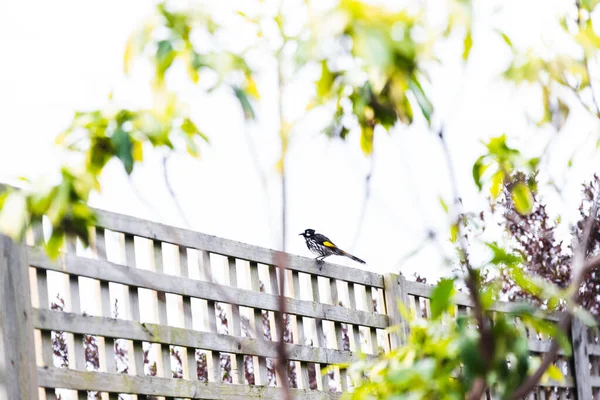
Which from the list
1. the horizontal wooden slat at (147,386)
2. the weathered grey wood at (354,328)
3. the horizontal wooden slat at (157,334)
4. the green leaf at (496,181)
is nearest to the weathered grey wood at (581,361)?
the weathered grey wood at (354,328)

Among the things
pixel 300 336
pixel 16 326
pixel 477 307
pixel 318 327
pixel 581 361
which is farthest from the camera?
pixel 581 361

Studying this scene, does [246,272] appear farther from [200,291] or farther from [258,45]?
[258,45]

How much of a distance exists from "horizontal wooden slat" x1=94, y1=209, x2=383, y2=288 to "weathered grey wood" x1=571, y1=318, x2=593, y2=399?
1855 mm

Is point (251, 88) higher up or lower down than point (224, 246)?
lower down

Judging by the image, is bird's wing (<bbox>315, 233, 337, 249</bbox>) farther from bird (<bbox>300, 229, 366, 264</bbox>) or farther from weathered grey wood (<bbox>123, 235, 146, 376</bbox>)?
weathered grey wood (<bbox>123, 235, 146, 376</bbox>)

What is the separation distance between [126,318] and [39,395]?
48 centimetres

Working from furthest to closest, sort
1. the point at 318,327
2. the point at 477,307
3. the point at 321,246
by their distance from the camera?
the point at 321,246 → the point at 318,327 → the point at 477,307

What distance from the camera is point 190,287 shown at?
3.64 m

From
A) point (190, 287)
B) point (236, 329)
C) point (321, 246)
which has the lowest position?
point (236, 329)

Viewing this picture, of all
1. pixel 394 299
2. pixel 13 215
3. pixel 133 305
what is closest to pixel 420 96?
pixel 13 215

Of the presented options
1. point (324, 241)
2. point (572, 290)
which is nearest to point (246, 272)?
point (324, 241)

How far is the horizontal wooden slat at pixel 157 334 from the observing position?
315 centimetres

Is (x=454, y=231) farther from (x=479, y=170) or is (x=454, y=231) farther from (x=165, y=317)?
(x=165, y=317)

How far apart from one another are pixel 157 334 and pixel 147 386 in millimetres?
204
